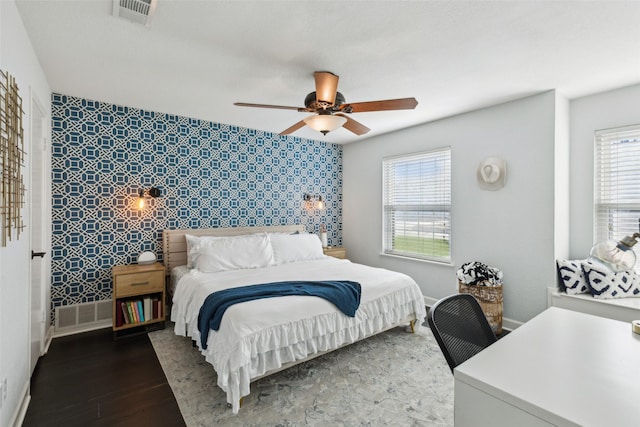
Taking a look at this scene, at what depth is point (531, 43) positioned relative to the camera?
7.34 ft

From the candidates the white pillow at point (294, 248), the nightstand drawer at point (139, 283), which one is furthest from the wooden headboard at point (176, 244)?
the white pillow at point (294, 248)

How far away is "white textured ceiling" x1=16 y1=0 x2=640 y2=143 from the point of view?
1887 millimetres

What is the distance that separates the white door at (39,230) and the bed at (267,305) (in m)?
1.07

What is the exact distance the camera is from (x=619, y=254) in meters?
1.31

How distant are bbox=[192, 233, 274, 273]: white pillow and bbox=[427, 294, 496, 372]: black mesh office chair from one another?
8.30 feet

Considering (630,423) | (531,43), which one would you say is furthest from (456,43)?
(630,423)

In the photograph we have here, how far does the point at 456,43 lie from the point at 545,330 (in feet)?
6.39

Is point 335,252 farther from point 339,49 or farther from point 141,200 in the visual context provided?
point 339,49

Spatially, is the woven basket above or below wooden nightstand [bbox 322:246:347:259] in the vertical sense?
below

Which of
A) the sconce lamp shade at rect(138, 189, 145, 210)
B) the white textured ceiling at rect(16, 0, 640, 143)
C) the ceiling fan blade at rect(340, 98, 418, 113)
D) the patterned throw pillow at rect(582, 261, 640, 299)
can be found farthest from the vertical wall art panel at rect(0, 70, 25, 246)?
the patterned throw pillow at rect(582, 261, 640, 299)

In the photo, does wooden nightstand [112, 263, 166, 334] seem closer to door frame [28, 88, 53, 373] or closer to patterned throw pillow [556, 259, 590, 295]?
door frame [28, 88, 53, 373]

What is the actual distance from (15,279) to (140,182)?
198 cm

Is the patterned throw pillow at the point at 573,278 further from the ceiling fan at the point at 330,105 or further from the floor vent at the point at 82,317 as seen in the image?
the floor vent at the point at 82,317

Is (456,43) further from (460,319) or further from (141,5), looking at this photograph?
(141,5)
